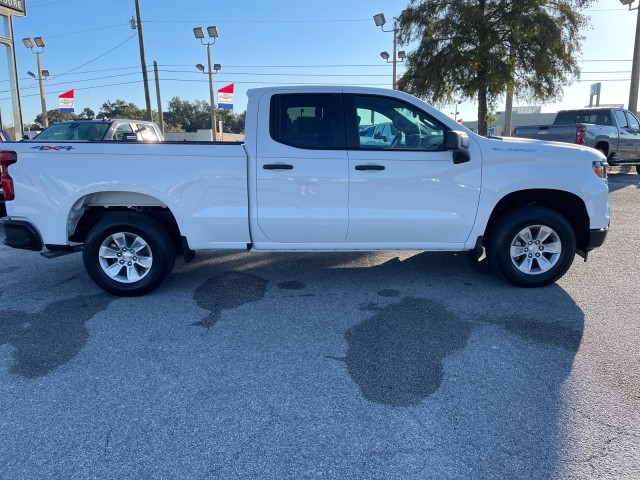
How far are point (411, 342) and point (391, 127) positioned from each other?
227 cm

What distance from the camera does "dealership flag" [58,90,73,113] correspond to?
25.8 m

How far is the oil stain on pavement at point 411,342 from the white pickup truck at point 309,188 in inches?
34.3

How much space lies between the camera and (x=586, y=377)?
335 centimetres

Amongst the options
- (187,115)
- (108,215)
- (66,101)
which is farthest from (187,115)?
(108,215)

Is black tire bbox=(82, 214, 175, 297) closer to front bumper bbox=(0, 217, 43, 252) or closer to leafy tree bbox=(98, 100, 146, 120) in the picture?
front bumper bbox=(0, 217, 43, 252)

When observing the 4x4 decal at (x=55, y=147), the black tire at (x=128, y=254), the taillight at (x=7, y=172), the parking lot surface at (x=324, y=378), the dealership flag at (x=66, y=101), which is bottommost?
the parking lot surface at (x=324, y=378)

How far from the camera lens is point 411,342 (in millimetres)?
3898

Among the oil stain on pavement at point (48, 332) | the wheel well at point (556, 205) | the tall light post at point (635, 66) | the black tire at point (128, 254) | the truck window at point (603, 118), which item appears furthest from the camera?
the tall light post at point (635, 66)

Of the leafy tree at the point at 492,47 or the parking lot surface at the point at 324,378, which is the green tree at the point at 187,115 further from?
the parking lot surface at the point at 324,378

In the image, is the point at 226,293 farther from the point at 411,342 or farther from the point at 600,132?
the point at 600,132

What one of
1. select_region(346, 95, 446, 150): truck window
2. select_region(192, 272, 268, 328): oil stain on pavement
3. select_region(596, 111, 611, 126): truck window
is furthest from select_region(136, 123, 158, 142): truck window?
select_region(596, 111, 611, 126): truck window

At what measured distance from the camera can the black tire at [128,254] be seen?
4.91m

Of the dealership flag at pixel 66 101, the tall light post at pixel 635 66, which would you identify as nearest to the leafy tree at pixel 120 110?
the dealership flag at pixel 66 101

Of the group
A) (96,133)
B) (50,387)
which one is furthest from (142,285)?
(96,133)
